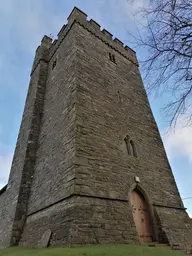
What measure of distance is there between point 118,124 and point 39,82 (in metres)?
5.42

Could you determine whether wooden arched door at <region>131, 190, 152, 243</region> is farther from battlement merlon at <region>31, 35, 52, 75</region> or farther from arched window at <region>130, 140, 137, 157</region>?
battlement merlon at <region>31, 35, 52, 75</region>

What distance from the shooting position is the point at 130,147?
25.0ft

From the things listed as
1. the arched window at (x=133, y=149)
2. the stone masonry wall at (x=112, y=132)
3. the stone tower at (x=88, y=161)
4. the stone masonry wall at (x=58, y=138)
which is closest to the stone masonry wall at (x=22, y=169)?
the stone tower at (x=88, y=161)

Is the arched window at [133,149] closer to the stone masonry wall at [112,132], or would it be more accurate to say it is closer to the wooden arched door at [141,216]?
the stone masonry wall at [112,132]

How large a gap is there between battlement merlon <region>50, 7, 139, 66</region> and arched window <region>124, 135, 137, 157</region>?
19.7 feet

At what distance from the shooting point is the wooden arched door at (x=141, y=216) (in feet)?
19.8

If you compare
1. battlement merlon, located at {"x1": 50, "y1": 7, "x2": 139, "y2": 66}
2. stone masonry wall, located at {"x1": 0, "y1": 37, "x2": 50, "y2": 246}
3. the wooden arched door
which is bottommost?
the wooden arched door

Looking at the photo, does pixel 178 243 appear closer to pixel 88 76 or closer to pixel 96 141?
pixel 96 141

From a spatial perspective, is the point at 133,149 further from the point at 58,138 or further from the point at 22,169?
the point at 22,169

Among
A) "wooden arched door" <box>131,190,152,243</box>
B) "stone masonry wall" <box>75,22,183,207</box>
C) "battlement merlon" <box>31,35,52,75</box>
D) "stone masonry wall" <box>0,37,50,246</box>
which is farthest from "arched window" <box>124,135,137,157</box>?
"battlement merlon" <box>31,35,52,75</box>

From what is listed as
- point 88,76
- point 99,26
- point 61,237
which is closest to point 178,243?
point 61,237

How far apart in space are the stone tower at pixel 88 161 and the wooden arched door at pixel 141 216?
28mm

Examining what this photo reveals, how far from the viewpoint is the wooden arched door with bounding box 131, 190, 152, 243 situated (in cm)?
605

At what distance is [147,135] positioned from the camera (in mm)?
8977
